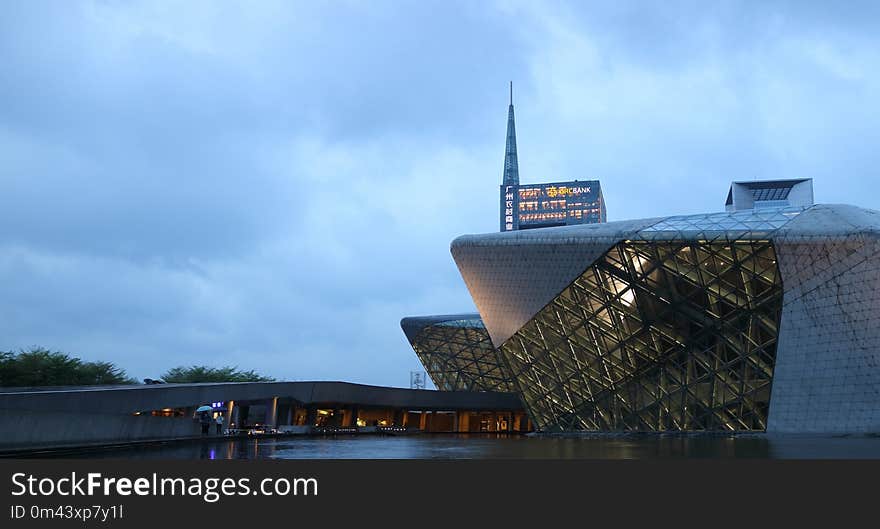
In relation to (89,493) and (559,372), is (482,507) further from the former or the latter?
(559,372)

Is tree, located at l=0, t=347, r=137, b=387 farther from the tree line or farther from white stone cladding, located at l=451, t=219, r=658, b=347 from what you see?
white stone cladding, located at l=451, t=219, r=658, b=347

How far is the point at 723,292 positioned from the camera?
3412cm

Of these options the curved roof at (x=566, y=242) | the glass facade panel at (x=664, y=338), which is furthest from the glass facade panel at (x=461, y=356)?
the glass facade panel at (x=664, y=338)

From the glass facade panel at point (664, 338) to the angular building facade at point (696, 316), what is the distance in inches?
3.0

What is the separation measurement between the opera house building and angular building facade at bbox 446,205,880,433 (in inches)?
2.6

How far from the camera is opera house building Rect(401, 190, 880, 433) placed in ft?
98.6

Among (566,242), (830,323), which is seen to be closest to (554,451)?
(830,323)

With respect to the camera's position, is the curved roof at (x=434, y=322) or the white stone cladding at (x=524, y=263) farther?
the curved roof at (x=434, y=322)

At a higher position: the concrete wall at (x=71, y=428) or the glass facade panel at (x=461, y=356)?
the glass facade panel at (x=461, y=356)

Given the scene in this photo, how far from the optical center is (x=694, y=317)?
3603cm

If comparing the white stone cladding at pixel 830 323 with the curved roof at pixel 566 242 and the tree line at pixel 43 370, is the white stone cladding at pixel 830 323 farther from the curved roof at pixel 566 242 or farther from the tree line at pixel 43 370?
the tree line at pixel 43 370

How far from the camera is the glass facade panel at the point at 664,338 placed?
33344 millimetres

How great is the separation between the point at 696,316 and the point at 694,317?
0.50 ft

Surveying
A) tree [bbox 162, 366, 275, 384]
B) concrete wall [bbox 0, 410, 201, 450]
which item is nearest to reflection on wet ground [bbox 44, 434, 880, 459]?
concrete wall [bbox 0, 410, 201, 450]
